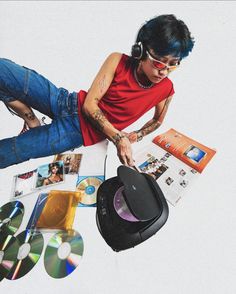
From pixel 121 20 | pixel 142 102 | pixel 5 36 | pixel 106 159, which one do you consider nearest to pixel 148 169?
pixel 106 159

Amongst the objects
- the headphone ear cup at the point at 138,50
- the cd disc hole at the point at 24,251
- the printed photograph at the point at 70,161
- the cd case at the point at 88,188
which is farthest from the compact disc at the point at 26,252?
the headphone ear cup at the point at 138,50

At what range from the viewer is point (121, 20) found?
1.39 meters

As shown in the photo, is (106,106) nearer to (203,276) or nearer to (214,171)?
(214,171)

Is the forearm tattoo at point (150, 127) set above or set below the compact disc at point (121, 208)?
above

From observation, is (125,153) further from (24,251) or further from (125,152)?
(24,251)

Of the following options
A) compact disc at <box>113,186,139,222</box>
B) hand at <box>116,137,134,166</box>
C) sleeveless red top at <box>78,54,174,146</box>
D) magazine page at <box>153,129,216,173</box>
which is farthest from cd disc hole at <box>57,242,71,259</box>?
magazine page at <box>153,129,216,173</box>

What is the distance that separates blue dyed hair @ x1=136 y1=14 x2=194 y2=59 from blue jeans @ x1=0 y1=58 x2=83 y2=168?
17.3 inches

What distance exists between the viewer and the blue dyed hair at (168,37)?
670 millimetres

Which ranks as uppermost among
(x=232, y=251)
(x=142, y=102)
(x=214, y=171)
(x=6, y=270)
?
(x=142, y=102)

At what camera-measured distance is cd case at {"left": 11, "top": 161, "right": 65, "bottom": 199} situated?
863 mm

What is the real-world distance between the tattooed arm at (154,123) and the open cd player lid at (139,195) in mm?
386

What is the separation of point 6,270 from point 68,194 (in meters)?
0.31

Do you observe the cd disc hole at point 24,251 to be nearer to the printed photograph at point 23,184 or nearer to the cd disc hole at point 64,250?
the cd disc hole at point 64,250

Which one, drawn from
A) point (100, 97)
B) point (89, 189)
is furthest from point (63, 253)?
point (100, 97)
